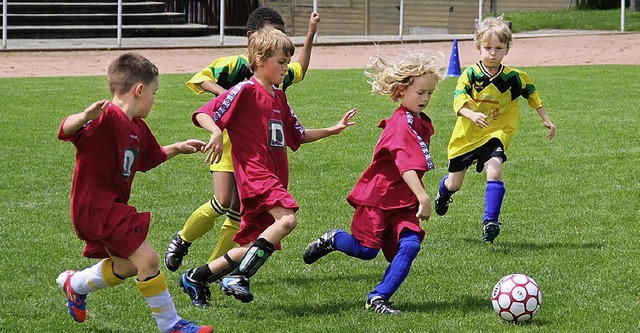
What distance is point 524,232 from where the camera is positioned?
7.93 m

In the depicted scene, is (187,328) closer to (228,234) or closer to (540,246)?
(228,234)

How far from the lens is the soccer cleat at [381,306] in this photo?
5805 millimetres

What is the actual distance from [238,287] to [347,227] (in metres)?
2.49

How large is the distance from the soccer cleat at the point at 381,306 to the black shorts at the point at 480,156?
2414 mm

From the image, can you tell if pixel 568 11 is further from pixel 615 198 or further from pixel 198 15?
pixel 615 198

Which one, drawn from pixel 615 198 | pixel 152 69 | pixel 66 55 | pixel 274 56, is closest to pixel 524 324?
pixel 274 56

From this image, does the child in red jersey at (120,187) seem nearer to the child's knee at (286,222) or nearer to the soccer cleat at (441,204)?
the child's knee at (286,222)

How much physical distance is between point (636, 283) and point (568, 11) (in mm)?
26722

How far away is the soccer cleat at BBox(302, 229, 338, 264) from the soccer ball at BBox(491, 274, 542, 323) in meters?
1.03

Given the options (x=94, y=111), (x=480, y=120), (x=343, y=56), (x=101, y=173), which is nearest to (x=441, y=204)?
(x=480, y=120)

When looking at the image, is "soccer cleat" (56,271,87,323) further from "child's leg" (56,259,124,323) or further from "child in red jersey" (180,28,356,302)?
"child in red jersey" (180,28,356,302)

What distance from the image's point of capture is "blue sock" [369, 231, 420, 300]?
5.85 m

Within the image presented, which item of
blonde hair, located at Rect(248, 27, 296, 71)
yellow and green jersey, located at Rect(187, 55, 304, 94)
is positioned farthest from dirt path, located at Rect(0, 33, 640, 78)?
blonde hair, located at Rect(248, 27, 296, 71)

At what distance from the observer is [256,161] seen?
584 centimetres
